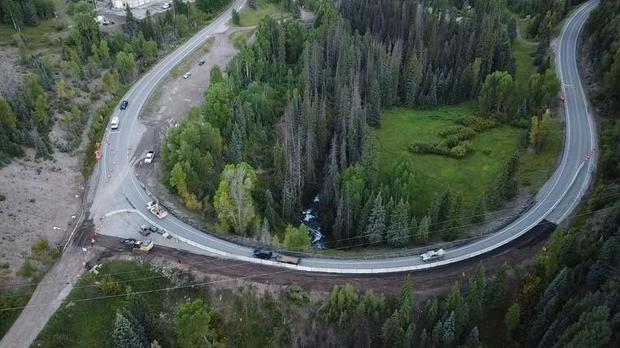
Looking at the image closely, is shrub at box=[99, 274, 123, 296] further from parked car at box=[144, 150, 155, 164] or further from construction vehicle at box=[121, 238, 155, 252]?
parked car at box=[144, 150, 155, 164]

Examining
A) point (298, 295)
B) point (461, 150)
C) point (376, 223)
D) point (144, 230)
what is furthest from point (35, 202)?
point (461, 150)

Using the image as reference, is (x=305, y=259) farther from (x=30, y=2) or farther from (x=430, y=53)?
(x=30, y=2)

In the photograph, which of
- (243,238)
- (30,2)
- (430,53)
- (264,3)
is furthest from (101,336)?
(264,3)

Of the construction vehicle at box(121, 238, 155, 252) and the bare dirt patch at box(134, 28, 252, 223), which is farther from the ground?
the bare dirt patch at box(134, 28, 252, 223)

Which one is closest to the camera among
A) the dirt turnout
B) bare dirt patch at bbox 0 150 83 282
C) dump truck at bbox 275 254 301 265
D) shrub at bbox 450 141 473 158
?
the dirt turnout

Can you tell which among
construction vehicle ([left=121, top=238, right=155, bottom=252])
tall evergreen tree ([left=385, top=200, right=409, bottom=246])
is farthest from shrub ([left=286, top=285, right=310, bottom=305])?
construction vehicle ([left=121, top=238, right=155, bottom=252])

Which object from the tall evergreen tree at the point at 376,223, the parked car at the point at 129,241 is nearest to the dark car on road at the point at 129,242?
the parked car at the point at 129,241
